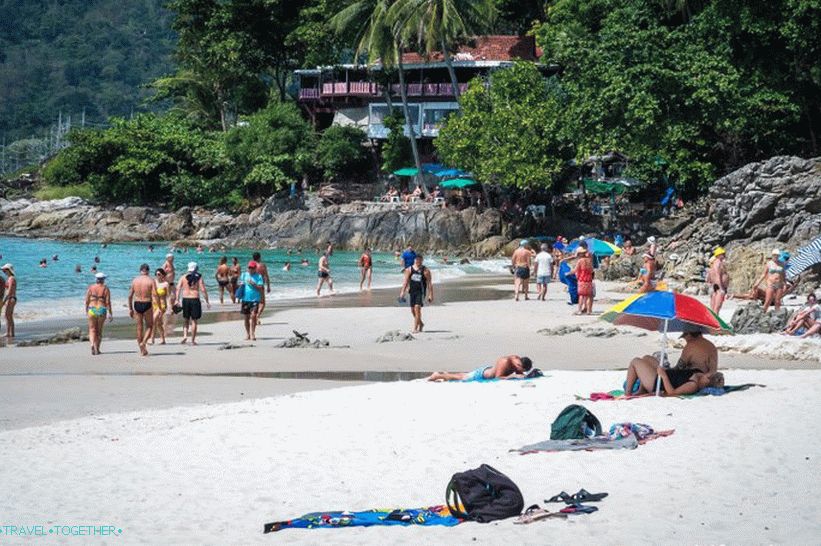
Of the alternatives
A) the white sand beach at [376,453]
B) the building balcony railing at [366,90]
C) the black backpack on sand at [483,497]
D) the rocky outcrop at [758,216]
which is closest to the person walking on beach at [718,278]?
the white sand beach at [376,453]

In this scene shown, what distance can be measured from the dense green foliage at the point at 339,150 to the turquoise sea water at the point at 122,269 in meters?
7.70

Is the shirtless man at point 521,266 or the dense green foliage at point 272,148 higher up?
the dense green foliage at point 272,148

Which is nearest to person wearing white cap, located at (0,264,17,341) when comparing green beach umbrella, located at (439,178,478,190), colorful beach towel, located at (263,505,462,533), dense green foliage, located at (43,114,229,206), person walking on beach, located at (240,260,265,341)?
person walking on beach, located at (240,260,265,341)

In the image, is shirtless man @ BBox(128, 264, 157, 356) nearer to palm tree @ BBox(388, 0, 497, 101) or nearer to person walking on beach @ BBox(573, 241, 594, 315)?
person walking on beach @ BBox(573, 241, 594, 315)

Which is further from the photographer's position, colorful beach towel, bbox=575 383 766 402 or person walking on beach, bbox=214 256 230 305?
person walking on beach, bbox=214 256 230 305

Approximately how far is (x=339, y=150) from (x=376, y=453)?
4901 centimetres

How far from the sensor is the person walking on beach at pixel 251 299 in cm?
1761

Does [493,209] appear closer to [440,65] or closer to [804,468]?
[440,65]

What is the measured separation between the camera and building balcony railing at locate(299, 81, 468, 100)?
58.3 metres

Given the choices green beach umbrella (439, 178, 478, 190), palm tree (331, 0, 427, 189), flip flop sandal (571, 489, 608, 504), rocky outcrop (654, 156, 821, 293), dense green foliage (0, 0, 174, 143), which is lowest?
flip flop sandal (571, 489, 608, 504)

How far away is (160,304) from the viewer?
1738cm

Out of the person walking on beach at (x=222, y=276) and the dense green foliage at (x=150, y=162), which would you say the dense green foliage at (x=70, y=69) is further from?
the person walking on beach at (x=222, y=276)

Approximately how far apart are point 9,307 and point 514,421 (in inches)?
469

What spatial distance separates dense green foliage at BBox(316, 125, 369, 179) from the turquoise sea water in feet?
25.3
